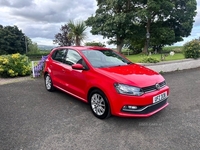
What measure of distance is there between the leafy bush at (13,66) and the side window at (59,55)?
10.9 feet

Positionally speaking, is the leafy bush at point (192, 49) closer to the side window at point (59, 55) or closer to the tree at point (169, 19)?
the side window at point (59, 55)

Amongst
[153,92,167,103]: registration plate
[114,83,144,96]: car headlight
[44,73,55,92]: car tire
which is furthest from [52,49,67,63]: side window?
[153,92,167,103]: registration plate

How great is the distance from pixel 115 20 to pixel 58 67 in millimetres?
16085

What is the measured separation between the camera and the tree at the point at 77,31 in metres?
10.7

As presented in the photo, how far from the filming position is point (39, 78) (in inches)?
281

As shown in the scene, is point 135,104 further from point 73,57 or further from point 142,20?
point 142,20

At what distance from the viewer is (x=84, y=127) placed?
311 centimetres

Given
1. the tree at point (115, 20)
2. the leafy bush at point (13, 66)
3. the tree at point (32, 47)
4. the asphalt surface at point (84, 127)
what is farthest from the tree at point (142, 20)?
the tree at point (32, 47)

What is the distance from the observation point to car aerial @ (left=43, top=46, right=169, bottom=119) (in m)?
2.99

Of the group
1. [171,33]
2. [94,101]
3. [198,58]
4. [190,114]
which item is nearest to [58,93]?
[94,101]

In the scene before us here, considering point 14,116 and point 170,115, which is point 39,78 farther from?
point 170,115

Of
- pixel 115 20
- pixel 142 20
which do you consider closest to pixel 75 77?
pixel 115 20

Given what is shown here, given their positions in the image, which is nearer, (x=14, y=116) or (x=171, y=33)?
(x=14, y=116)

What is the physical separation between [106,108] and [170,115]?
149 cm
